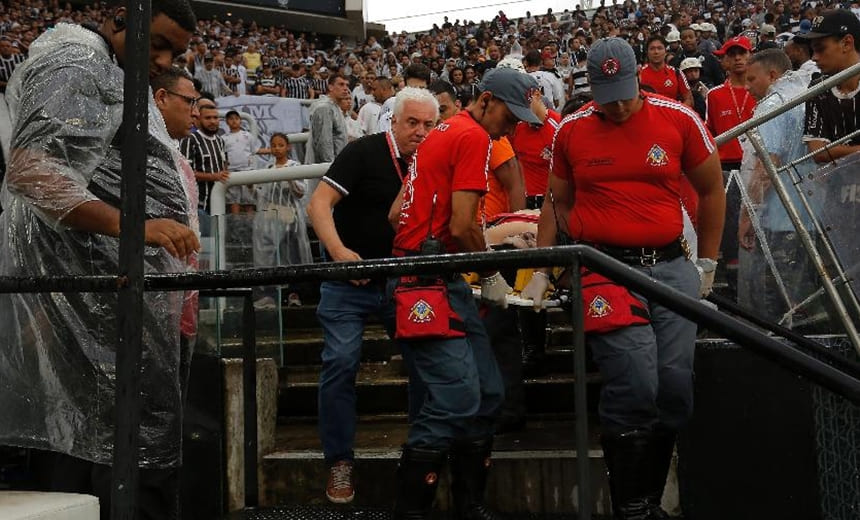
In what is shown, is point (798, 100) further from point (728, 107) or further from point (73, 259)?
point (728, 107)

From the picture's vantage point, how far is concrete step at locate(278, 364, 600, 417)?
586 cm

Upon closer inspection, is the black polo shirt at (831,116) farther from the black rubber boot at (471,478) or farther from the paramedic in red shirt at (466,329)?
the black rubber boot at (471,478)

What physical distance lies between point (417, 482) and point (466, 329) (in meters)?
0.67

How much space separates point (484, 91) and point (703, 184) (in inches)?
40.6

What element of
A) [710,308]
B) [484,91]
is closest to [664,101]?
[484,91]

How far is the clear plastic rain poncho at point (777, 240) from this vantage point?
4.88 m

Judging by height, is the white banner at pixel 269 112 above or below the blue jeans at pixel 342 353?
above

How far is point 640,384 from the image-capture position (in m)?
3.93

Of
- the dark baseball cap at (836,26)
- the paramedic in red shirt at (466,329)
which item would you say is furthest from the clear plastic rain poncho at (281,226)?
the dark baseball cap at (836,26)

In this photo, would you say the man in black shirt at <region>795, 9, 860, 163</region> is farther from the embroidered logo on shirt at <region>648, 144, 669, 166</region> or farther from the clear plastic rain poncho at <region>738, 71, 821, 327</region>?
the embroidered logo on shirt at <region>648, 144, 669, 166</region>

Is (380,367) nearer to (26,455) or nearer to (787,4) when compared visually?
(26,455)

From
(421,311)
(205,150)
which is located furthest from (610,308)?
(205,150)

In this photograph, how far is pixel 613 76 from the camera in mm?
4145

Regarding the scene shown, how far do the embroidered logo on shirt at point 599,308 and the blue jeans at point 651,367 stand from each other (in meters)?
0.08
